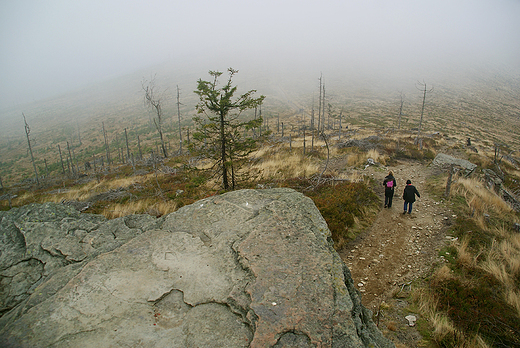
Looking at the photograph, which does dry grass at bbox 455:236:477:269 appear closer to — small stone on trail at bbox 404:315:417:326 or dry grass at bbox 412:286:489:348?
dry grass at bbox 412:286:489:348

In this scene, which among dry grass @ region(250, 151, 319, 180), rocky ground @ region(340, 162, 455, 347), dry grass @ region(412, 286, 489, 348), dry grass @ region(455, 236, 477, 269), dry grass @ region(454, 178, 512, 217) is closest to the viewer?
dry grass @ region(412, 286, 489, 348)

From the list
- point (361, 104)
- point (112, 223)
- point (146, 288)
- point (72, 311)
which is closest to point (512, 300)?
point (146, 288)

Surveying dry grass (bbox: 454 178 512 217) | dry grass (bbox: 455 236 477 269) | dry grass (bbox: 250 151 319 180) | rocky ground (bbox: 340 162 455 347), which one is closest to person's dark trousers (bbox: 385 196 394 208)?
rocky ground (bbox: 340 162 455 347)

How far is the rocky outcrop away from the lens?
2480mm

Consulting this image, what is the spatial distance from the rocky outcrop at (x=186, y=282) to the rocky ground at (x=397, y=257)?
7.16ft

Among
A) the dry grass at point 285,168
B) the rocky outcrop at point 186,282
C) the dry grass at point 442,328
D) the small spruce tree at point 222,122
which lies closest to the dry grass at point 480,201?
the dry grass at point 442,328

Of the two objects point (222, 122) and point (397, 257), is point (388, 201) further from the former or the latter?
point (222, 122)

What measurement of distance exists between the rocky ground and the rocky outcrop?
218 centimetres

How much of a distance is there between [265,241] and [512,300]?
5389 mm

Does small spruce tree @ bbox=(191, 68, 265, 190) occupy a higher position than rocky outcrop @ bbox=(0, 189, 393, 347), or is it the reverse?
small spruce tree @ bbox=(191, 68, 265, 190)

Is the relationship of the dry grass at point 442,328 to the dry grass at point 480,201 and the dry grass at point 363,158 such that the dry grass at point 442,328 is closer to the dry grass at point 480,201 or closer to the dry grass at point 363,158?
the dry grass at point 480,201

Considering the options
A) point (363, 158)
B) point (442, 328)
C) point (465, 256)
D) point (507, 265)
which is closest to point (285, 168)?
point (363, 158)

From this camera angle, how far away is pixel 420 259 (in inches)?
262

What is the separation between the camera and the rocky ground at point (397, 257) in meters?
4.77
